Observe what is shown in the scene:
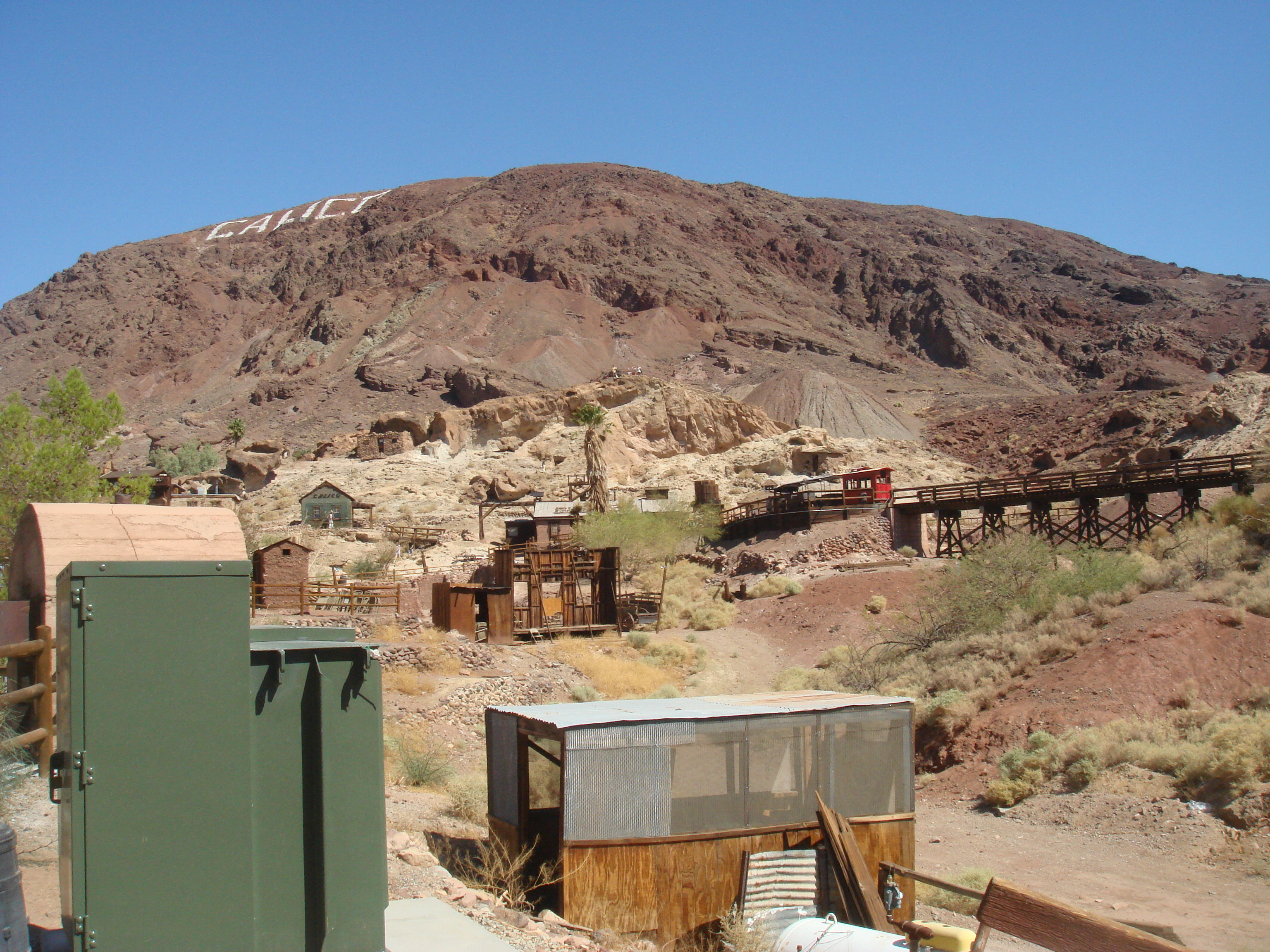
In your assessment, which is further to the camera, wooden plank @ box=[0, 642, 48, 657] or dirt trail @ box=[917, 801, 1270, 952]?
dirt trail @ box=[917, 801, 1270, 952]

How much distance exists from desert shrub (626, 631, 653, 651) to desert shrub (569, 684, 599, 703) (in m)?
6.42

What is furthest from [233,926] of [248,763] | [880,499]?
[880,499]

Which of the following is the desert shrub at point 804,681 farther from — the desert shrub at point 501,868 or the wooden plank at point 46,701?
the wooden plank at point 46,701

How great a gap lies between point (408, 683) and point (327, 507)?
3502 cm

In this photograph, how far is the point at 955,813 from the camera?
16.2 metres

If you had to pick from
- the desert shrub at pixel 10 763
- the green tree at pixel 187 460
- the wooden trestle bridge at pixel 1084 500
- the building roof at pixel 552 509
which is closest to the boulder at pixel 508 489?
the building roof at pixel 552 509

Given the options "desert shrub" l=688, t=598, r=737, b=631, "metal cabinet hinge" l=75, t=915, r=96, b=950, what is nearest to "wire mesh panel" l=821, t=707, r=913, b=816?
"metal cabinet hinge" l=75, t=915, r=96, b=950

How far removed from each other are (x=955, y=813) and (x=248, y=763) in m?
14.1

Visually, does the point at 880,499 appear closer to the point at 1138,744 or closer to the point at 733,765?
the point at 1138,744

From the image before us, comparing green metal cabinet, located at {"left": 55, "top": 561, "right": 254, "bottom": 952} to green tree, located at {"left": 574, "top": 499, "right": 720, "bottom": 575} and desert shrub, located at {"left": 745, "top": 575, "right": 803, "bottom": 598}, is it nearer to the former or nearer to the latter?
desert shrub, located at {"left": 745, "top": 575, "right": 803, "bottom": 598}

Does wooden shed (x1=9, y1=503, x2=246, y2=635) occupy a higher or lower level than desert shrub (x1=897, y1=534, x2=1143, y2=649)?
higher

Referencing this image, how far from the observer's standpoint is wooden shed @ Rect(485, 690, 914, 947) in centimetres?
1005

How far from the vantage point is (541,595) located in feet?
101

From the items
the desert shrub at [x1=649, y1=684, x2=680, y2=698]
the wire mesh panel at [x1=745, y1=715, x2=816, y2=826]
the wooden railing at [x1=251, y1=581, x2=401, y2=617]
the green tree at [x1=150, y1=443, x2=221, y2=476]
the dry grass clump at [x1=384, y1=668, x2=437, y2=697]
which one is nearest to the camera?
the wire mesh panel at [x1=745, y1=715, x2=816, y2=826]
